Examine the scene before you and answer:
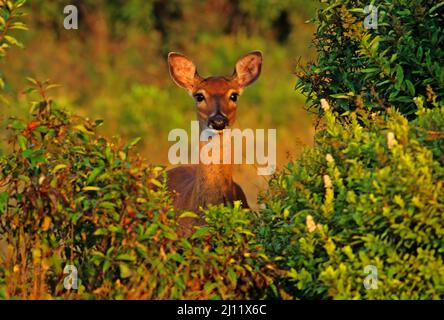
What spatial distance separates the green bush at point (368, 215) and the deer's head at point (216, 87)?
2.48m

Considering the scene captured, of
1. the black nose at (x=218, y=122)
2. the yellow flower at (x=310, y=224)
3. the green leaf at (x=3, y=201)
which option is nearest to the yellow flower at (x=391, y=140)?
the yellow flower at (x=310, y=224)

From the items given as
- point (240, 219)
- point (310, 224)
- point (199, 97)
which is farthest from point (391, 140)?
point (199, 97)

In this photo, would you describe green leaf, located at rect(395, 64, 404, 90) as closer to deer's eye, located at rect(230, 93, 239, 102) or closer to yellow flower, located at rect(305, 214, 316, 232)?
yellow flower, located at rect(305, 214, 316, 232)

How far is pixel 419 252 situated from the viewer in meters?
6.05

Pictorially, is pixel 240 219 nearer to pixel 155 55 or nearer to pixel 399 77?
pixel 399 77

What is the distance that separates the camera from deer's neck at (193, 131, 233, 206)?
8961 millimetres

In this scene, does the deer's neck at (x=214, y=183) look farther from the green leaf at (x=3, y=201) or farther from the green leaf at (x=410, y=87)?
the green leaf at (x=3, y=201)

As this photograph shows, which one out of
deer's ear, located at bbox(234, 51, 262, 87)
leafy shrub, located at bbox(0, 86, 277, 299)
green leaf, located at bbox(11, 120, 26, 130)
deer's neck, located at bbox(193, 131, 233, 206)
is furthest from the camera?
deer's ear, located at bbox(234, 51, 262, 87)

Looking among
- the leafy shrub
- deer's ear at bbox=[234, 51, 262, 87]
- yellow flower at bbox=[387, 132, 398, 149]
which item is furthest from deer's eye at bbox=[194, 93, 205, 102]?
yellow flower at bbox=[387, 132, 398, 149]

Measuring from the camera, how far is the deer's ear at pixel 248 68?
395 inches

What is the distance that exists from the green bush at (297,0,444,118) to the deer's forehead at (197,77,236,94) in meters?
1.64

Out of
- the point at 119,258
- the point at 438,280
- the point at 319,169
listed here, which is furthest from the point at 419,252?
the point at 119,258

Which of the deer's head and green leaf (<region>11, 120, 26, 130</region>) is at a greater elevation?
the deer's head

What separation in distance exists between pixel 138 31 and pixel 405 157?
13476 millimetres
